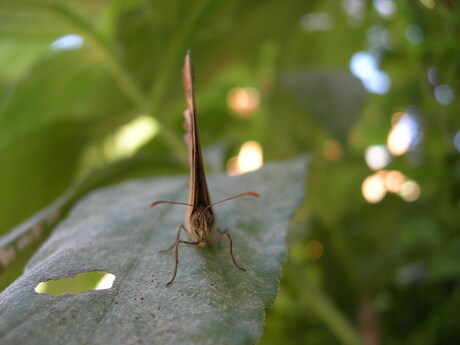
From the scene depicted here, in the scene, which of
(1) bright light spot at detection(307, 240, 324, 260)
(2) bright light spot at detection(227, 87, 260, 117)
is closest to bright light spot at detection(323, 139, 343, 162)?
(1) bright light spot at detection(307, 240, 324, 260)

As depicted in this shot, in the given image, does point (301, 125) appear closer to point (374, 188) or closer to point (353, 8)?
point (374, 188)

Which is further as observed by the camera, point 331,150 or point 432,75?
point 331,150

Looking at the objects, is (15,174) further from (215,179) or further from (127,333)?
(127,333)

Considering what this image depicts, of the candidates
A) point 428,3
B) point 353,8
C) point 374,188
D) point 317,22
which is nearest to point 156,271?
point 428,3

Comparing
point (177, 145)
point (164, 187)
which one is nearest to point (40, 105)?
point (177, 145)

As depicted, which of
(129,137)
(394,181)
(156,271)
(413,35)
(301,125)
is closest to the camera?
(156,271)

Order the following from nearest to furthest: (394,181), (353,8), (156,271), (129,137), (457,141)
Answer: (156,271), (457,141), (394,181), (353,8), (129,137)
